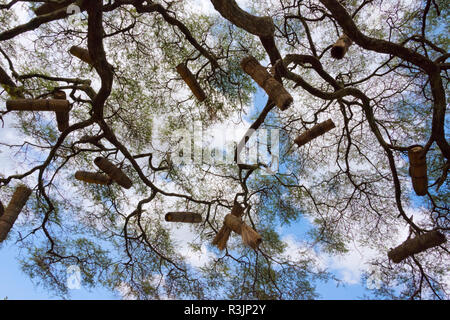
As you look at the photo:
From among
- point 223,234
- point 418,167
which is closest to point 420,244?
point 418,167

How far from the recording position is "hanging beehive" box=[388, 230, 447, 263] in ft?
12.9

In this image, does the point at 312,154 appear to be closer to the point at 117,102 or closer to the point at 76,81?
the point at 117,102

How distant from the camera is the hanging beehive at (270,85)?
315cm

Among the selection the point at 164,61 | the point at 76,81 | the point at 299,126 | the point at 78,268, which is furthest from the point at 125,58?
the point at 78,268

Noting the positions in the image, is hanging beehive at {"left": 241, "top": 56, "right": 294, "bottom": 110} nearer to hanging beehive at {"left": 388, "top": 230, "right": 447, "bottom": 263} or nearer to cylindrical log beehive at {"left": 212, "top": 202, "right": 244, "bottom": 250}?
cylindrical log beehive at {"left": 212, "top": 202, "right": 244, "bottom": 250}

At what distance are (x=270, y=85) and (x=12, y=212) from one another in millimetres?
4184

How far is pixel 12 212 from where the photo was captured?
4.39 m

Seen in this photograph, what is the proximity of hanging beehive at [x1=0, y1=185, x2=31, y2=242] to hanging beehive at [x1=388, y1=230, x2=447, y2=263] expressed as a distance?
18.6 ft

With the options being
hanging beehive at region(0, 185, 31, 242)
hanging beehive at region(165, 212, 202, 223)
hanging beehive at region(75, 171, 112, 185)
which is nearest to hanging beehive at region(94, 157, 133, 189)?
hanging beehive at region(75, 171, 112, 185)

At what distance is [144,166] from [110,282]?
9.56 ft

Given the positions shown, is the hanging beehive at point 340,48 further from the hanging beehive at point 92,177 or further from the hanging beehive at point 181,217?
the hanging beehive at point 92,177

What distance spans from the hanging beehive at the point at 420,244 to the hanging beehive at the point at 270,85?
2.76m
